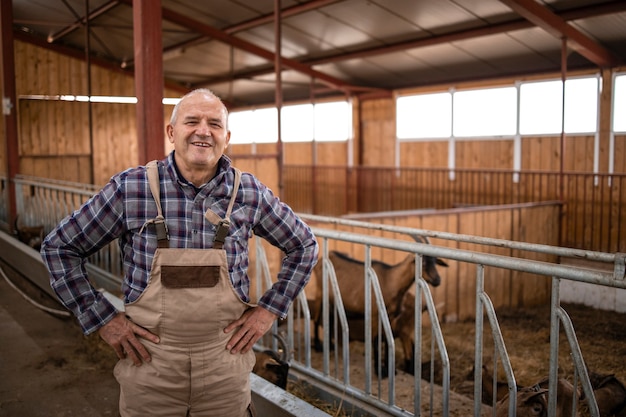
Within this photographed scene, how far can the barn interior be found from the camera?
7.38 meters

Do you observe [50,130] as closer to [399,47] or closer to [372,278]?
[399,47]

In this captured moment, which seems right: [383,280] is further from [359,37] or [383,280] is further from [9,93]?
[359,37]

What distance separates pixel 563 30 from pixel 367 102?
6.61 metres

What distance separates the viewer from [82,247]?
71.9 inches

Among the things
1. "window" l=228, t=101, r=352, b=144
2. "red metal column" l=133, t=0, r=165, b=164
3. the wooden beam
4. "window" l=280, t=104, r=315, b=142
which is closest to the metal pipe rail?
"red metal column" l=133, t=0, r=165, b=164

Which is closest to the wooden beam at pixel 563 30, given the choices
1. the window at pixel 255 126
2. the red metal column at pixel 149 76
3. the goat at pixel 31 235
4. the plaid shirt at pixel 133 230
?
the red metal column at pixel 149 76

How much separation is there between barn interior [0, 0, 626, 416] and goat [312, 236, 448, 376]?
19.0 inches

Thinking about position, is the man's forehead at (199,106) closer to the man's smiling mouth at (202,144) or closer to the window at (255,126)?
the man's smiling mouth at (202,144)

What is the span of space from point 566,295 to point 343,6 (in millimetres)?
5471

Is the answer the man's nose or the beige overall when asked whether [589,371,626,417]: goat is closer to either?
the beige overall

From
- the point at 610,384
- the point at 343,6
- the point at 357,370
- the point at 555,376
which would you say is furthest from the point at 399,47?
the point at 555,376

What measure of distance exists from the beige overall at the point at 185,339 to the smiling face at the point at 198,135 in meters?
0.10

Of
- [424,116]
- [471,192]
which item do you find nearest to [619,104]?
[471,192]

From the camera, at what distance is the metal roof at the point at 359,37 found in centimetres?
891
